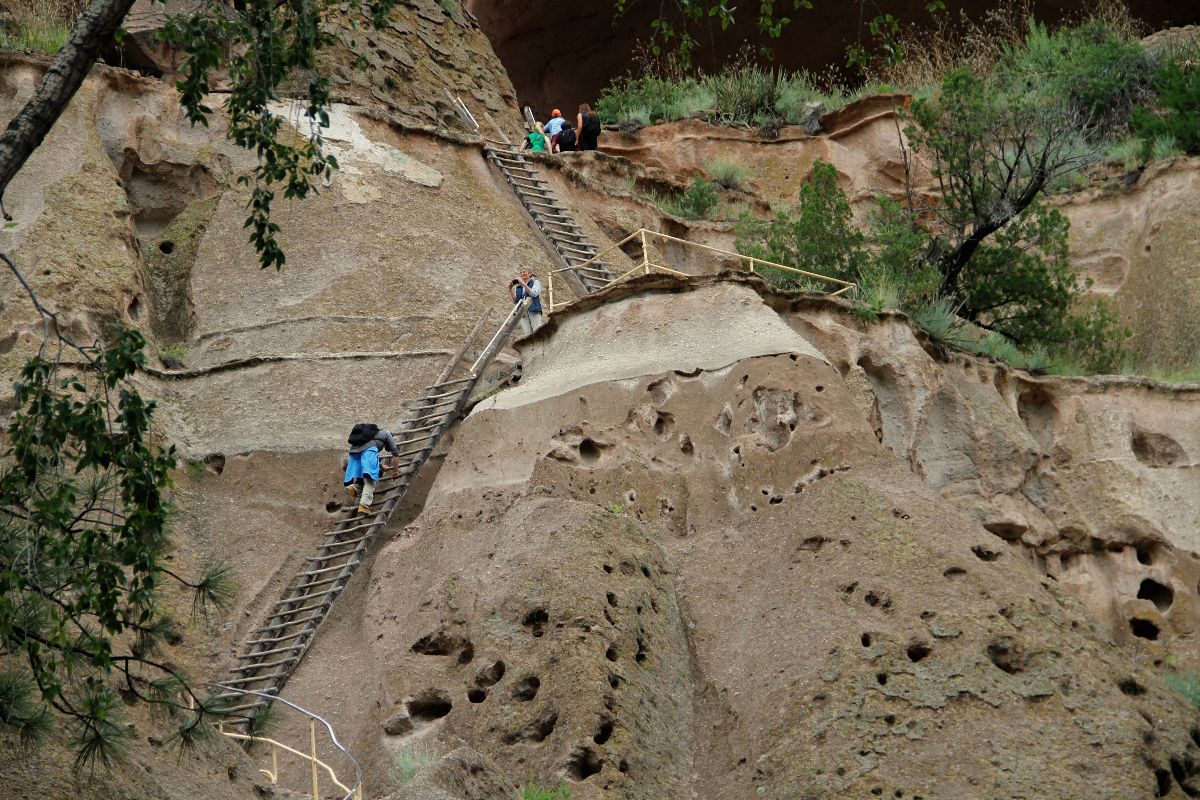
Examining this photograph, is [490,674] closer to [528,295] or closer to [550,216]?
[528,295]

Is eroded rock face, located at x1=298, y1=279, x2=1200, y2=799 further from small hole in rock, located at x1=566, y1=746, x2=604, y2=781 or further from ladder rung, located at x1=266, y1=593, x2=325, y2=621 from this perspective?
ladder rung, located at x1=266, y1=593, x2=325, y2=621

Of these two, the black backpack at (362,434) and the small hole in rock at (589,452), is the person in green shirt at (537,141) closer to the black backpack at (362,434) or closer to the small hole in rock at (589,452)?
the black backpack at (362,434)

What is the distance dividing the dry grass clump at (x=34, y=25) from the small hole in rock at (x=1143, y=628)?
12.8 metres

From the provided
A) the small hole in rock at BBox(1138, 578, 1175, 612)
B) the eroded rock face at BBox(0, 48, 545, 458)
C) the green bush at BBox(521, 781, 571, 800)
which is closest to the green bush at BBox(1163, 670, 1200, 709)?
the small hole in rock at BBox(1138, 578, 1175, 612)

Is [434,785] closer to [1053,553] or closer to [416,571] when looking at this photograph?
[416,571]

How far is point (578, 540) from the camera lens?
40.7ft

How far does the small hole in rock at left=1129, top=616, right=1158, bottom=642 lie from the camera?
16.1 metres

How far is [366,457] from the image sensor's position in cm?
1562

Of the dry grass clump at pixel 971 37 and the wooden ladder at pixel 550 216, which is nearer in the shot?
the wooden ladder at pixel 550 216

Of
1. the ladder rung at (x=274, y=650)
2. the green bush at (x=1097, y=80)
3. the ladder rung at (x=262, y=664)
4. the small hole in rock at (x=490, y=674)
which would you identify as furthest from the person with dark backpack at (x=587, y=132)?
the small hole in rock at (x=490, y=674)

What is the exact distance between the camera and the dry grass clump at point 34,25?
2067cm

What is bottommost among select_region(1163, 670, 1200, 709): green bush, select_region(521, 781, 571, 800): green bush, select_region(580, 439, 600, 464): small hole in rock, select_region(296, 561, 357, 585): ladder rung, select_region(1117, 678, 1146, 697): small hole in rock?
select_region(1163, 670, 1200, 709): green bush

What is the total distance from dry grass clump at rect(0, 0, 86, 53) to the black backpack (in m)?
7.36

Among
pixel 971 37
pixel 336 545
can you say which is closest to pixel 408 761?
pixel 336 545
